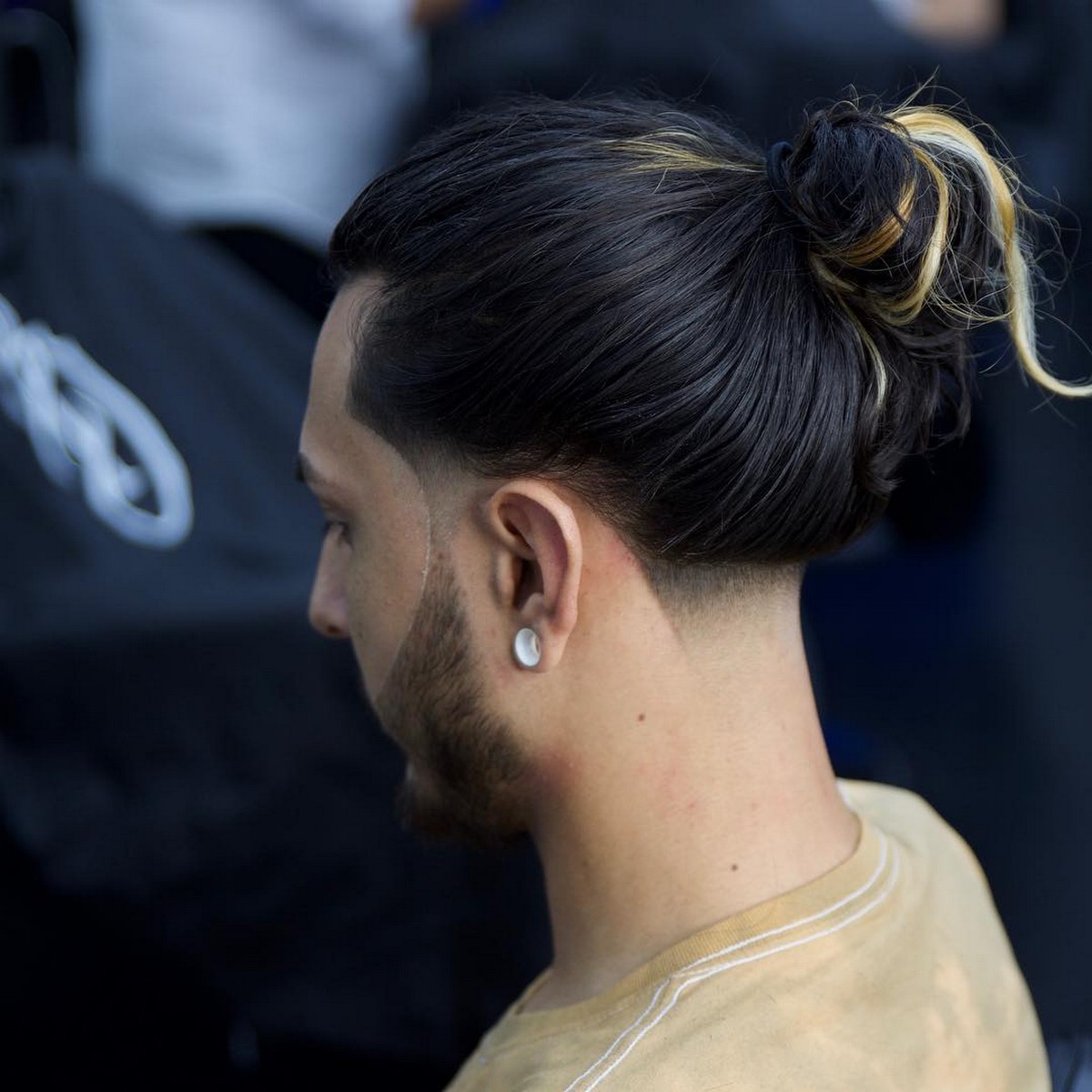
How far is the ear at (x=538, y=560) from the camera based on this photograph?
1.06 m

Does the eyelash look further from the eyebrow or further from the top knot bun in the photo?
the top knot bun

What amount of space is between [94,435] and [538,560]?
3.21 ft

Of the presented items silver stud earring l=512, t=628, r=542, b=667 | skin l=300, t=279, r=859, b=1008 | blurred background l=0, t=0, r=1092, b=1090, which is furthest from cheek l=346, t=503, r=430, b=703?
blurred background l=0, t=0, r=1092, b=1090

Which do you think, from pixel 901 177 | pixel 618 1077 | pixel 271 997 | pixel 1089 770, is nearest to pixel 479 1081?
pixel 618 1077

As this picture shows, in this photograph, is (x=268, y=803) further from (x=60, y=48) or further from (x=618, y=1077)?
(x=60, y=48)

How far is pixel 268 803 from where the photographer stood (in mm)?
1862

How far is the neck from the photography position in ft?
3.63

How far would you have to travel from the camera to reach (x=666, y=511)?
108 cm

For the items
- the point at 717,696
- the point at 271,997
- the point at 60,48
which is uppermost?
the point at 60,48

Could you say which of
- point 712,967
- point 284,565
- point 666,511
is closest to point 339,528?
point 666,511

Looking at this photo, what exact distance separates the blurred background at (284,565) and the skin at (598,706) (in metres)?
0.64

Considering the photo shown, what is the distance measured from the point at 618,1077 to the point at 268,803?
0.98 m

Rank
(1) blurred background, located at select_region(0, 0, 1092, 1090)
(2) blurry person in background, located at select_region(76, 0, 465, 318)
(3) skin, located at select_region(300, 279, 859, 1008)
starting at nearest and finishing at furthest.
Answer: (3) skin, located at select_region(300, 279, 859, 1008) < (1) blurred background, located at select_region(0, 0, 1092, 1090) < (2) blurry person in background, located at select_region(76, 0, 465, 318)

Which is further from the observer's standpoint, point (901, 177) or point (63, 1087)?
point (63, 1087)
